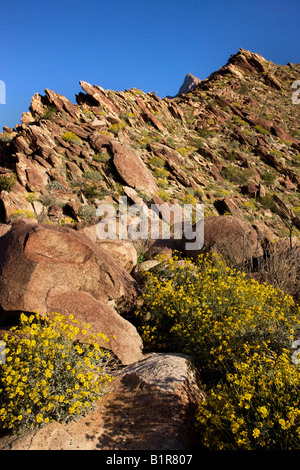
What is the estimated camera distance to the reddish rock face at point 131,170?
14.2 metres

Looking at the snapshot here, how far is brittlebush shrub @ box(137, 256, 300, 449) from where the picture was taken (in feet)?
7.87

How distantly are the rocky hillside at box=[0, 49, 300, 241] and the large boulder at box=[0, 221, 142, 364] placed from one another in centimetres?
Answer: 642

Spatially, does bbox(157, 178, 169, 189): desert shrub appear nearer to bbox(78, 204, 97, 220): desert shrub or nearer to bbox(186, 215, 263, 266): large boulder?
bbox(78, 204, 97, 220): desert shrub

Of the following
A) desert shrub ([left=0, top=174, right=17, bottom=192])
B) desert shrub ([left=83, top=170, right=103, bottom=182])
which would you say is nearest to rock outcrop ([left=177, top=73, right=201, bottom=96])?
desert shrub ([left=83, top=170, right=103, bottom=182])

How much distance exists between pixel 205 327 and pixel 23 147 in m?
14.6

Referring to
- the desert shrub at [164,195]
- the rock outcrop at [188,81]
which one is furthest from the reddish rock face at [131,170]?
the rock outcrop at [188,81]

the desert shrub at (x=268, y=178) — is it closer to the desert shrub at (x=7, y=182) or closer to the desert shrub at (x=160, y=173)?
the desert shrub at (x=160, y=173)

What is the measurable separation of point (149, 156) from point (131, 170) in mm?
3821

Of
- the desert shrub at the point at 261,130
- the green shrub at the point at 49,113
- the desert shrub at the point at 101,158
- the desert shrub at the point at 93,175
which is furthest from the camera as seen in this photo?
the desert shrub at the point at 261,130

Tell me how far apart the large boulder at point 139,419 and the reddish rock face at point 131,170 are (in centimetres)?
1137

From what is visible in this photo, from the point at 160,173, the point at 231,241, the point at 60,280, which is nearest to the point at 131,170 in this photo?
the point at 160,173

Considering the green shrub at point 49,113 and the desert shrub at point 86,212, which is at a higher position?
the green shrub at point 49,113

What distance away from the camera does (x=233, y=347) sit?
11.8 feet

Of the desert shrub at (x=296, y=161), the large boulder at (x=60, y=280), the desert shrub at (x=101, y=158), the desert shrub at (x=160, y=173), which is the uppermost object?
the desert shrub at (x=296, y=161)
